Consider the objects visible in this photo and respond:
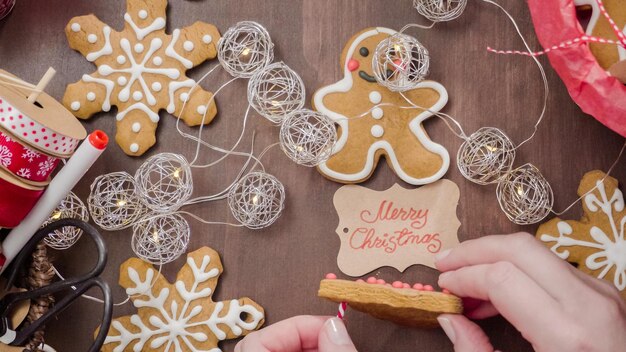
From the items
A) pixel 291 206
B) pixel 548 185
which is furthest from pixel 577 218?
pixel 291 206

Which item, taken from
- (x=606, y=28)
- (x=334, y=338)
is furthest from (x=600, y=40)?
(x=334, y=338)

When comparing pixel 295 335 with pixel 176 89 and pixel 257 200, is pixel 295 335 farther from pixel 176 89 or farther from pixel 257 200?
pixel 176 89

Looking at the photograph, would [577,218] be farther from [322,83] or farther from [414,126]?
[322,83]

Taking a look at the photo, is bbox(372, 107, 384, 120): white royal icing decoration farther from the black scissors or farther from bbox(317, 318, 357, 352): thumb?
the black scissors

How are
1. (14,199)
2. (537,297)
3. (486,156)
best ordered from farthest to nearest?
(486,156), (14,199), (537,297)

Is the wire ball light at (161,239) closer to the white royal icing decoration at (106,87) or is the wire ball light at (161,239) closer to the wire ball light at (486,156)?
the white royal icing decoration at (106,87)
